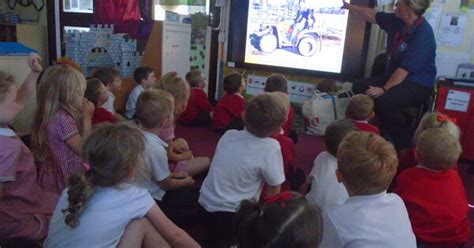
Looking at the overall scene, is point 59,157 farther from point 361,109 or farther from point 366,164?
point 361,109

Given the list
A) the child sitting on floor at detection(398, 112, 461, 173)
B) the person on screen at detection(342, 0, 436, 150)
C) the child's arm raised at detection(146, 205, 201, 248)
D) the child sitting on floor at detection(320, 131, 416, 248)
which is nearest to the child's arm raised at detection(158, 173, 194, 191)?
the child's arm raised at detection(146, 205, 201, 248)

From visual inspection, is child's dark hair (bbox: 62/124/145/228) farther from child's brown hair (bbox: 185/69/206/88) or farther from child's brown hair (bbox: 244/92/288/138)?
child's brown hair (bbox: 185/69/206/88)

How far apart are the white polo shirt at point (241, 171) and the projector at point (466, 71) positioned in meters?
2.55

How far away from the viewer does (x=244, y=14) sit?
4465 millimetres

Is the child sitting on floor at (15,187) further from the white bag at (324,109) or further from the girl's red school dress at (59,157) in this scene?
the white bag at (324,109)

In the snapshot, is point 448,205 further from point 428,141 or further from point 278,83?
point 278,83

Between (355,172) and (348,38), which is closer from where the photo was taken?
(355,172)

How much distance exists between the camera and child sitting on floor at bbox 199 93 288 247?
1.63 meters

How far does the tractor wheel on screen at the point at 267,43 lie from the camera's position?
4320 mm

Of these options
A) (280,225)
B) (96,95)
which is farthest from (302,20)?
(280,225)

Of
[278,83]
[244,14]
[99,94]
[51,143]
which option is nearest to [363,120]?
[278,83]

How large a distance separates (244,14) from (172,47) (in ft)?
2.95

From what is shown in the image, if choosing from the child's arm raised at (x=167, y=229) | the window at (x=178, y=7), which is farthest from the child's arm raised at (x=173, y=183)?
the window at (x=178, y=7)

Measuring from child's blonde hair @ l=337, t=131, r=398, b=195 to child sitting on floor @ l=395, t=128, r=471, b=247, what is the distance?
0.39m
